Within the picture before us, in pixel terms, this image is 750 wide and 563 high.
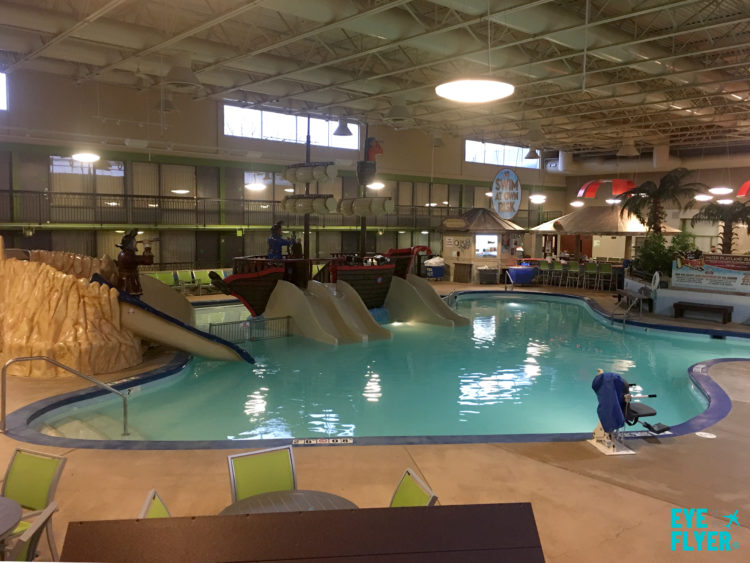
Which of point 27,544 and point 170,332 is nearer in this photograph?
point 27,544

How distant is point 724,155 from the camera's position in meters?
27.2

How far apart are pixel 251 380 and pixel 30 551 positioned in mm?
6960

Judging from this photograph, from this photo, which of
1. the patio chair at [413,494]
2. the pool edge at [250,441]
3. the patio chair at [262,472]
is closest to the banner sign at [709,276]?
the pool edge at [250,441]

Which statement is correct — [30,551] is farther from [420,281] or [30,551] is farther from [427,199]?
[427,199]

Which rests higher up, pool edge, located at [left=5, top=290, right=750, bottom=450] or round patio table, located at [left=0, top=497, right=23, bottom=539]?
round patio table, located at [left=0, top=497, right=23, bottom=539]

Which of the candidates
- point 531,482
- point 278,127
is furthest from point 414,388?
point 278,127

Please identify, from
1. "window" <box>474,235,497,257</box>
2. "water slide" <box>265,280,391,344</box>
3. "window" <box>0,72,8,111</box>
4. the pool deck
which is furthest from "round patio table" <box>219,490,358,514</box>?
"window" <box>474,235,497,257</box>

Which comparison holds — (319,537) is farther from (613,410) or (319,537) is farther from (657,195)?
(657,195)

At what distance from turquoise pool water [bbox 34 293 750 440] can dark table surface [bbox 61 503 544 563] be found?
4.99m

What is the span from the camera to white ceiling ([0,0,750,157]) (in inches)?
440

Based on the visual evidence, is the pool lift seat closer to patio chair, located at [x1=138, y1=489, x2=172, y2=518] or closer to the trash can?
patio chair, located at [x1=138, y1=489, x2=172, y2=518]

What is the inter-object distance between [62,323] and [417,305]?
29.4 feet

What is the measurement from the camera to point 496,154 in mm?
30641

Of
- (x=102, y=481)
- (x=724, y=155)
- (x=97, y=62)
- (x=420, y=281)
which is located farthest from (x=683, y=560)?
(x=724, y=155)
